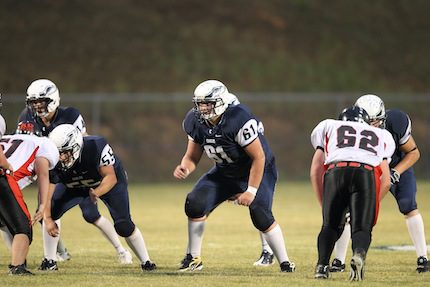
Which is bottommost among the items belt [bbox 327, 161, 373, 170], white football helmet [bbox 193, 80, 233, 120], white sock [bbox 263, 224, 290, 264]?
white sock [bbox 263, 224, 290, 264]

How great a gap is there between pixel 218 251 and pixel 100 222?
1733 millimetres

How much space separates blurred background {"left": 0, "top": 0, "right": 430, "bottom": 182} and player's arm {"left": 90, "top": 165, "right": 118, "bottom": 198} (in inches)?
587

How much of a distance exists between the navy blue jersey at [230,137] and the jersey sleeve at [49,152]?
4.17ft

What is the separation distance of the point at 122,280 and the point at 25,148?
1.37 m

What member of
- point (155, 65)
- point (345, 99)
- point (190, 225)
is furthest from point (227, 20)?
point (190, 225)

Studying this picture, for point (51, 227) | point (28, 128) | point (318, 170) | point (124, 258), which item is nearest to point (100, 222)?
point (124, 258)

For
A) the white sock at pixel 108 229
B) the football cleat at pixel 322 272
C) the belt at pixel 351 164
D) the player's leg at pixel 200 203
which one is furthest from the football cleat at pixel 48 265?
the belt at pixel 351 164

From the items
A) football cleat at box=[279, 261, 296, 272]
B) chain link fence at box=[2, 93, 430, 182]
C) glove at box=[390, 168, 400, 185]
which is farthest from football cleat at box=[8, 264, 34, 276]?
chain link fence at box=[2, 93, 430, 182]

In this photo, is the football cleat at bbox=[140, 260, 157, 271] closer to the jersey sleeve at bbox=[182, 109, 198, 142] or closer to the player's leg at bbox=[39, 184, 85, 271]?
the player's leg at bbox=[39, 184, 85, 271]

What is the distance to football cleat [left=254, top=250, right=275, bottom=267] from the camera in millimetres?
9297

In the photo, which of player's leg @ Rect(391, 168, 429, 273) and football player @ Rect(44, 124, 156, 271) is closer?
football player @ Rect(44, 124, 156, 271)

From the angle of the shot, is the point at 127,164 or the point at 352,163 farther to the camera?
the point at 127,164

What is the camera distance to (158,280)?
783cm

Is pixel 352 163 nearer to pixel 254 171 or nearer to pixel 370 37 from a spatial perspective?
pixel 254 171
